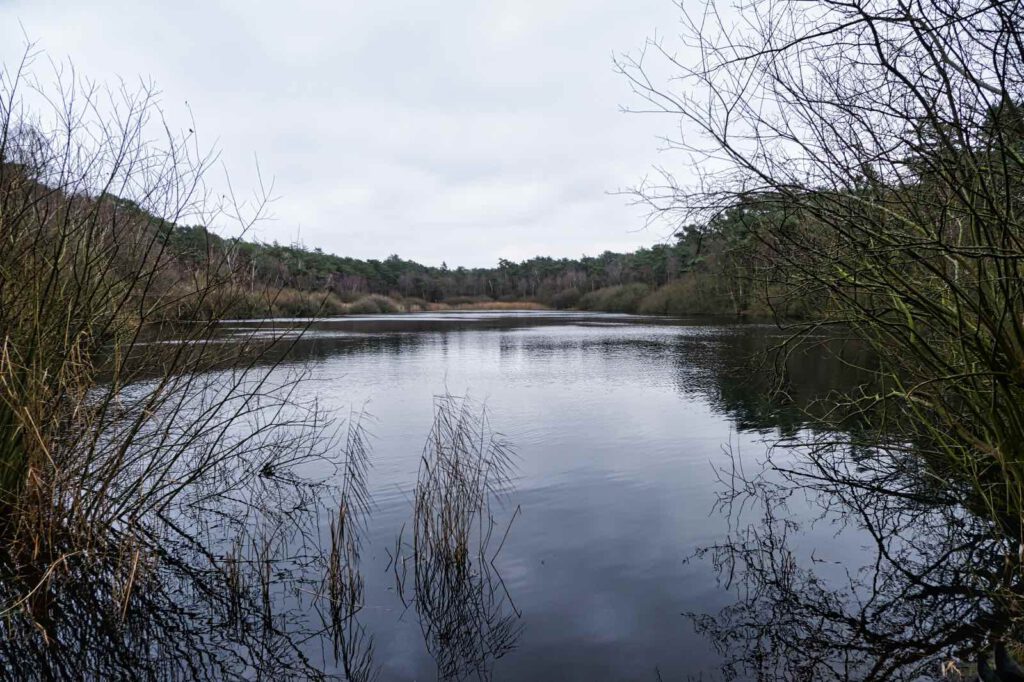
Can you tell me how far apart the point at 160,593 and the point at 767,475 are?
7.48m

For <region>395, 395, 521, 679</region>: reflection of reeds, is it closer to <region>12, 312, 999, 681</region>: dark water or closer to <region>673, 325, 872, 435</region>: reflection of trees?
<region>12, 312, 999, 681</region>: dark water

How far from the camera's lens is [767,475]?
852cm

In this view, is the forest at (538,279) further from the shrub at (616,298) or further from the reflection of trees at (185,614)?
the reflection of trees at (185,614)

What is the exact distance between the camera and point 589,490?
26.7ft

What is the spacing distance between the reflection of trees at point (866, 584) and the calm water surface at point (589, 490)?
28cm

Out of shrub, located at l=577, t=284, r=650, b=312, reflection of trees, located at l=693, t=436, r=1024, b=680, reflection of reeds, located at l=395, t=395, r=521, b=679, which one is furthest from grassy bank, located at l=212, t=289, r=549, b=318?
shrub, located at l=577, t=284, r=650, b=312

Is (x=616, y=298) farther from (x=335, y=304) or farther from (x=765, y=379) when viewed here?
(x=765, y=379)

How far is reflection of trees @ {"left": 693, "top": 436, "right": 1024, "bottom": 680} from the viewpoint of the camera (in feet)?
14.0

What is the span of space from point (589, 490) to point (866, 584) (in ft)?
11.5

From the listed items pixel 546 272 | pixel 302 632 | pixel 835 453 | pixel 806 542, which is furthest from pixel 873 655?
pixel 546 272

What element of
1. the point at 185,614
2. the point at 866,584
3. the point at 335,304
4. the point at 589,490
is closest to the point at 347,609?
the point at 185,614

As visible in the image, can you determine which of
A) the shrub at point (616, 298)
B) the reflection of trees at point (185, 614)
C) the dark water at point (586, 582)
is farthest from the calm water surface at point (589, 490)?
the shrub at point (616, 298)

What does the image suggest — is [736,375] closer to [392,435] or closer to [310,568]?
[392,435]

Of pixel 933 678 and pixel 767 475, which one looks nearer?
pixel 933 678
